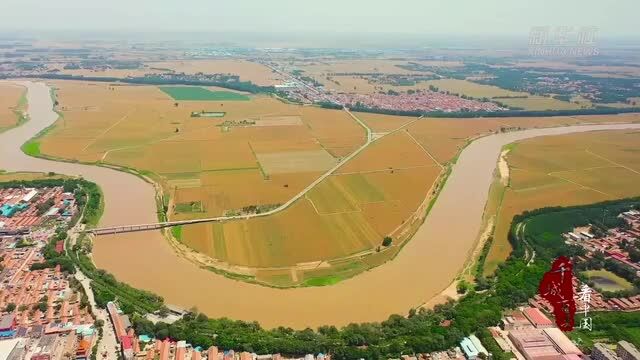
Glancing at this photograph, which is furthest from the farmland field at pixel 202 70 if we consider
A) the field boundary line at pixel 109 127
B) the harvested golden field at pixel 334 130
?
the field boundary line at pixel 109 127

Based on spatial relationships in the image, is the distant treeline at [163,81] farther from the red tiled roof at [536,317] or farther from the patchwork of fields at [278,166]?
the red tiled roof at [536,317]

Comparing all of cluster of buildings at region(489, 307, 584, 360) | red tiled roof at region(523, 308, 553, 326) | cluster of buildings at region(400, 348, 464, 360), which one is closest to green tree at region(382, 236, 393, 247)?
cluster of buildings at region(489, 307, 584, 360)

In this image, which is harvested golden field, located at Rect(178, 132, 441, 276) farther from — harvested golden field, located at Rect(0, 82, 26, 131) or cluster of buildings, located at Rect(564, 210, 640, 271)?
harvested golden field, located at Rect(0, 82, 26, 131)

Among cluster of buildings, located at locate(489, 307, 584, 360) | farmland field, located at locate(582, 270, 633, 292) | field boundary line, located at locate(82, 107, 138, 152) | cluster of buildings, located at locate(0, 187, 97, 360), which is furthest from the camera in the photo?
field boundary line, located at locate(82, 107, 138, 152)

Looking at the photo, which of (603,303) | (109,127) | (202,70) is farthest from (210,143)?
(202,70)

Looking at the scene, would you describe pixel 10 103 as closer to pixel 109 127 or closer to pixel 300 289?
pixel 109 127
